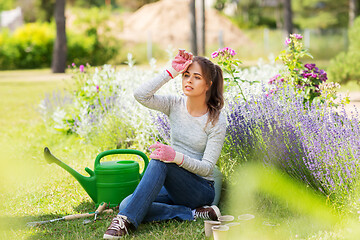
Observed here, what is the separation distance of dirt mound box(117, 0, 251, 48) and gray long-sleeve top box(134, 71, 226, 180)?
2040 cm

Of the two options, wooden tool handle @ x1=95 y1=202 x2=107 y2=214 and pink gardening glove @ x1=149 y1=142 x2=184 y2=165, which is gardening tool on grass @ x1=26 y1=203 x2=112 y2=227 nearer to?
wooden tool handle @ x1=95 y1=202 x2=107 y2=214

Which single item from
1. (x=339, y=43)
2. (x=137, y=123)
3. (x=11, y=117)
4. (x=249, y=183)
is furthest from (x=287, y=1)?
(x=249, y=183)

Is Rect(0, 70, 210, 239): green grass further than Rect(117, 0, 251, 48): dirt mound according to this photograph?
No

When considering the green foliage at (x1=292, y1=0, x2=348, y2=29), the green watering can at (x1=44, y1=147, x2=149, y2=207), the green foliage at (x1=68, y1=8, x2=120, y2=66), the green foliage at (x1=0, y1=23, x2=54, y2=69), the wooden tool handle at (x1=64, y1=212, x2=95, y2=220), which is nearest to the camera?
the wooden tool handle at (x1=64, y1=212, x2=95, y2=220)

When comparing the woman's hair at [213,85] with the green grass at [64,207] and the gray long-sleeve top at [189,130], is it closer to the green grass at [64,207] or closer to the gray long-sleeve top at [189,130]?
the gray long-sleeve top at [189,130]

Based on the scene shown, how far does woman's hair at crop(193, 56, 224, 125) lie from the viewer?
3.08m

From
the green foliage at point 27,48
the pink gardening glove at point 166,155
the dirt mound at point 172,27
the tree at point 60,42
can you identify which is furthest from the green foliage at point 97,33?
the pink gardening glove at point 166,155

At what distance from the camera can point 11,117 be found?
7938 mm

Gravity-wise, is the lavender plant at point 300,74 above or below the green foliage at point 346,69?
above

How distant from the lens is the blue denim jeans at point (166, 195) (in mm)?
2881

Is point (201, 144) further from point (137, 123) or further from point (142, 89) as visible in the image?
point (137, 123)

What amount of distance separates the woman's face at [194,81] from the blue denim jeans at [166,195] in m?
0.49

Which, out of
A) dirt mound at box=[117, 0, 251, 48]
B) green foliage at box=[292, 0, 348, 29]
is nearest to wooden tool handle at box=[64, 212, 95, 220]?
dirt mound at box=[117, 0, 251, 48]

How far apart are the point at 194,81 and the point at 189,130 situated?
1.06 ft
